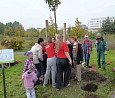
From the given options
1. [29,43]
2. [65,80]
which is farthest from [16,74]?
[29,43]

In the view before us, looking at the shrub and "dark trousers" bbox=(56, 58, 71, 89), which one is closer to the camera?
"dark trousers" bbox=(56, 58, 71, 89)

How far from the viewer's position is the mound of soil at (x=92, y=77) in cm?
986

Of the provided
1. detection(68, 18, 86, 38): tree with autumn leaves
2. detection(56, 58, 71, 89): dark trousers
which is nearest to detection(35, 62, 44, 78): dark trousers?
detection(56, 58, 71, 89): dark trousers

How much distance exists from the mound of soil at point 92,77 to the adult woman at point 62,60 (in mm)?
1329

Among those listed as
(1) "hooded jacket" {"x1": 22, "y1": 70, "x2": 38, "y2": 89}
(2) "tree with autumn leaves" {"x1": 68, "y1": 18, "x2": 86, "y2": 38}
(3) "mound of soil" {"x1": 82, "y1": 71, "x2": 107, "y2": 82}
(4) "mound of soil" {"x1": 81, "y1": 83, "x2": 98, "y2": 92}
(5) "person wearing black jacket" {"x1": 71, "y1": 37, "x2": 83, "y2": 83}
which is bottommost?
(4) "mound of soil" {"x1": 81, "y1": 83, "x2": 98, "y2": 92}

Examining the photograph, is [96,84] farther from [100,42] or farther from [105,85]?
[100,42]

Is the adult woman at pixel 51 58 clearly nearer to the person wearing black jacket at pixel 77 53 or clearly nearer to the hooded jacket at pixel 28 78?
the person wearing black jacket at pixel 77 53

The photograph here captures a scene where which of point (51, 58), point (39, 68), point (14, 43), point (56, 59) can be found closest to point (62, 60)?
point (56, 59)

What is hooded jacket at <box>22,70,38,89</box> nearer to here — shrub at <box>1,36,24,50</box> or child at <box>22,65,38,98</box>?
child at <box>22,65,38,98</box>

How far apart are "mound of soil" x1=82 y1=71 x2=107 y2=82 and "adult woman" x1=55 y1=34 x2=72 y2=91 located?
1329mm

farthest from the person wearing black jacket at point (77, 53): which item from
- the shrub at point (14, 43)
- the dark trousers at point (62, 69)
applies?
the shrub at point (14, 43)

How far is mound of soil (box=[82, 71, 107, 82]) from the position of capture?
986 cm

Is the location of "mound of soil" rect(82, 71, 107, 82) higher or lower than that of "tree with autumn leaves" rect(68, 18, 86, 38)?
lower

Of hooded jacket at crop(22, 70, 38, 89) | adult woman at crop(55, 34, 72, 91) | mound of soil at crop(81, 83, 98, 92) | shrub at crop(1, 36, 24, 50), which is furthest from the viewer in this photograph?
shrub at crop(1, 36, 24, 50)
